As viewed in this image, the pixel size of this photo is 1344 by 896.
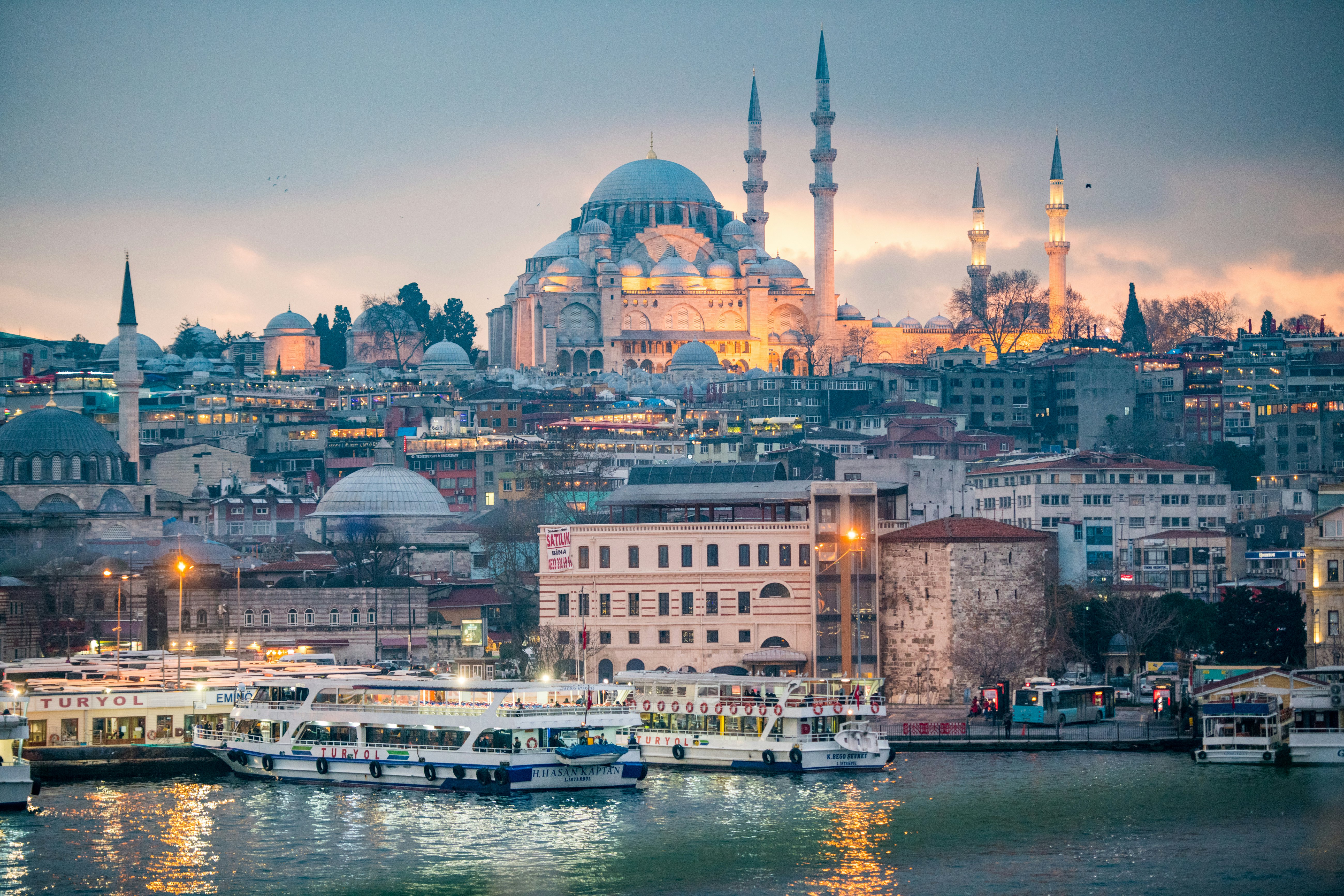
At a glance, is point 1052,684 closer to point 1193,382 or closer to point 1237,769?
point 1237,769

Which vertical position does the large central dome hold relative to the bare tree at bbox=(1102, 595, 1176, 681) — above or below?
above

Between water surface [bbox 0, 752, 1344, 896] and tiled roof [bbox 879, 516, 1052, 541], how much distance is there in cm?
838

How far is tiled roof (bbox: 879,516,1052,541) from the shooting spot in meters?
50.6

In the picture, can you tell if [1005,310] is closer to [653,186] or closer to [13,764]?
[653,186]

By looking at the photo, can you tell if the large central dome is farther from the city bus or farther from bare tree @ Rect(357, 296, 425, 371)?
the city bus

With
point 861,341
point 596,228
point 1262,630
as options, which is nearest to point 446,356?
point 596,228

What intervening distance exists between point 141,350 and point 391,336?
16.3 metres

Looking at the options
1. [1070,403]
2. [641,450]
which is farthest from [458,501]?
[1070,403]

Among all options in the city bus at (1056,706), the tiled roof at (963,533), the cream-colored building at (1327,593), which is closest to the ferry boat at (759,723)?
the city bus at (1056,706)

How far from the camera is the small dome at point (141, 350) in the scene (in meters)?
137

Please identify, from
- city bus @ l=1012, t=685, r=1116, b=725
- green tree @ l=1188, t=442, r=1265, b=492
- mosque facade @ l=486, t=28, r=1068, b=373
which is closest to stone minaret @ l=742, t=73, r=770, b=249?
mosque facade @ l=486, t=28, r=1068, b=373

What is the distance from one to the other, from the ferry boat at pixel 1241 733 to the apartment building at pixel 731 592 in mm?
9006

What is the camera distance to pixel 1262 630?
185 feet

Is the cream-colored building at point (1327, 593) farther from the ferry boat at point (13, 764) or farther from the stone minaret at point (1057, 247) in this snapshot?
the stone minaret at point (1057, 247)
